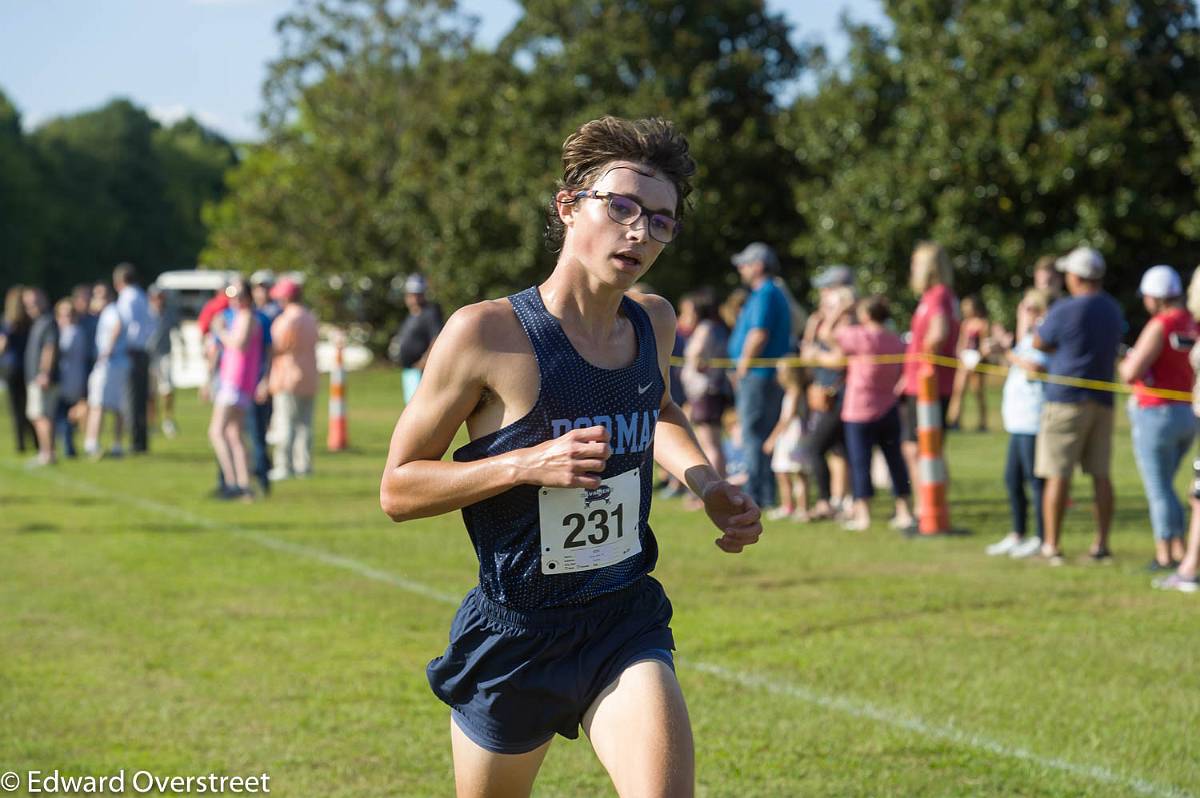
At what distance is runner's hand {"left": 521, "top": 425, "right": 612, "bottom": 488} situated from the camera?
3.30m

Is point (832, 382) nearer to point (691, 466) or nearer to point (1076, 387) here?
point (1076, 387)

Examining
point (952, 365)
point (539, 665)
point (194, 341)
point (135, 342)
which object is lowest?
point (539, 665)

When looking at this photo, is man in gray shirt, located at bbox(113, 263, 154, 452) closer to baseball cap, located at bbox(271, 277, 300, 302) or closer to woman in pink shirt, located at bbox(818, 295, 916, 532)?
baseball cap, located at bbox(271, 277, 300, 302)

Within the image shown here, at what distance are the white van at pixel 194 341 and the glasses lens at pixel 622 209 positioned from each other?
12851 mm

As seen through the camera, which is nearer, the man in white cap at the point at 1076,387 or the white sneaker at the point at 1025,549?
the man in white cap at the point at 1076,387

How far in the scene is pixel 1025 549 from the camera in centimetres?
1095

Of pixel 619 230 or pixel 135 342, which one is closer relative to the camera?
pixel 619 230

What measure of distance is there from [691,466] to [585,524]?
0.49m

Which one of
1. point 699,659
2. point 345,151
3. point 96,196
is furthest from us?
point 96,196

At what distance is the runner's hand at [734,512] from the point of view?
382cm

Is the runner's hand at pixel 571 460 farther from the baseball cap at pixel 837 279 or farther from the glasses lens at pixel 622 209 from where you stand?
the baseball cap at pixel 837 279

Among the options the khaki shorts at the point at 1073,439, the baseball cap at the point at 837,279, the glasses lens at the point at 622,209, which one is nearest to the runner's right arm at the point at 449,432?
the glasses lens at the point at 622,209

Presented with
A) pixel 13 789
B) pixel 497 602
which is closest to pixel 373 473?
pixel 13 789

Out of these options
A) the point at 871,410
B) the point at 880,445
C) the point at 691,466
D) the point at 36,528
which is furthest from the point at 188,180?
the point at 691,466
